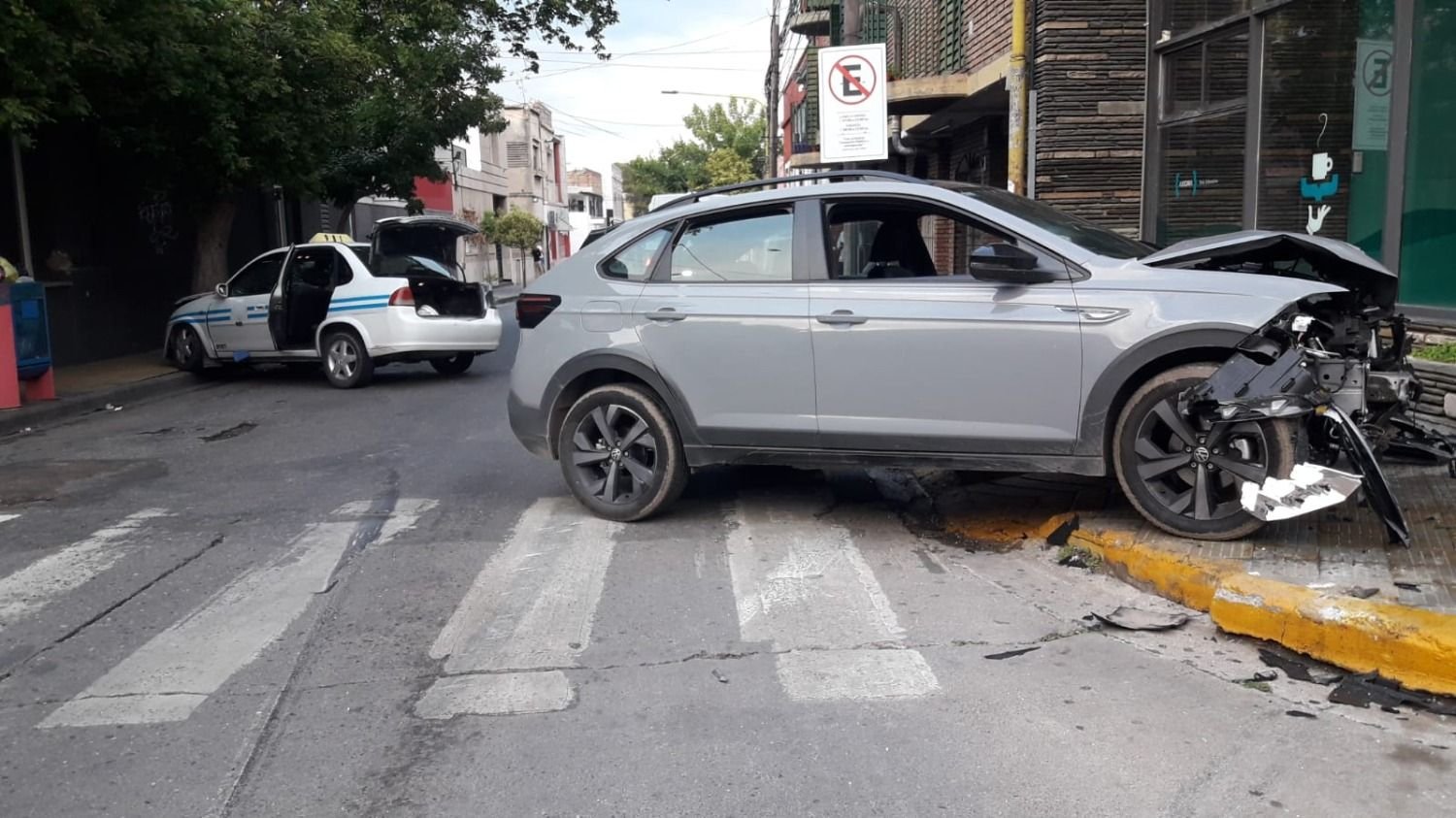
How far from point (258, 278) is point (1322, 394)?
12.7 metres

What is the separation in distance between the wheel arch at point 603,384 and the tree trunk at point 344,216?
52.5ft

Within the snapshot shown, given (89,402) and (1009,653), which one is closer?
(1009,653)

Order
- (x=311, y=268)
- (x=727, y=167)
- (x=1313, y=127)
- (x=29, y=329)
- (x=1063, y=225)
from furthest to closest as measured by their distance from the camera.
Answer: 1. (x=727, y=167)
2. (x=311, y=268)
3. (x=29, y=329)
4. (x=1313, y=127)
5. (x=1063, y=225)

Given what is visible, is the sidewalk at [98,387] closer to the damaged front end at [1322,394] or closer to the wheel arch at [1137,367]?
the wheel arch at [1137,367]

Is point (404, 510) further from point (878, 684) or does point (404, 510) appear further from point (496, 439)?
point (878, 684)

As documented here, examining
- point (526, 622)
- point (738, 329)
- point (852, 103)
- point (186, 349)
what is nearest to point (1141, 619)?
point (738, 329)

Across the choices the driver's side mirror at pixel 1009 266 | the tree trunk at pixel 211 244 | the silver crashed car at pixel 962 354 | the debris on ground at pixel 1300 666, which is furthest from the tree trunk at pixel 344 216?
the debris on ground at pixel 1300 666

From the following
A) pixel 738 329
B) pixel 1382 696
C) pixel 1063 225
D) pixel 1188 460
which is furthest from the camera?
pixel 738 329

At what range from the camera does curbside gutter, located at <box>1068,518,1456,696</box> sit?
4.19 metres

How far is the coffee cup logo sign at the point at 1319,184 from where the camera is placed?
29.4ft

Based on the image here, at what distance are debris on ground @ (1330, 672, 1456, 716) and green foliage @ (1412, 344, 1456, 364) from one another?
392cm

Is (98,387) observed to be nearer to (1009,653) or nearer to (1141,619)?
(1009,653)

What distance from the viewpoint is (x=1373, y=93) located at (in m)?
8.39

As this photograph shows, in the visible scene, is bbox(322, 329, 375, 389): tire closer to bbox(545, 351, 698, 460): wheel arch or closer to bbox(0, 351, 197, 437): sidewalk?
bbox(0, 351, 197, 437): sidewalk
